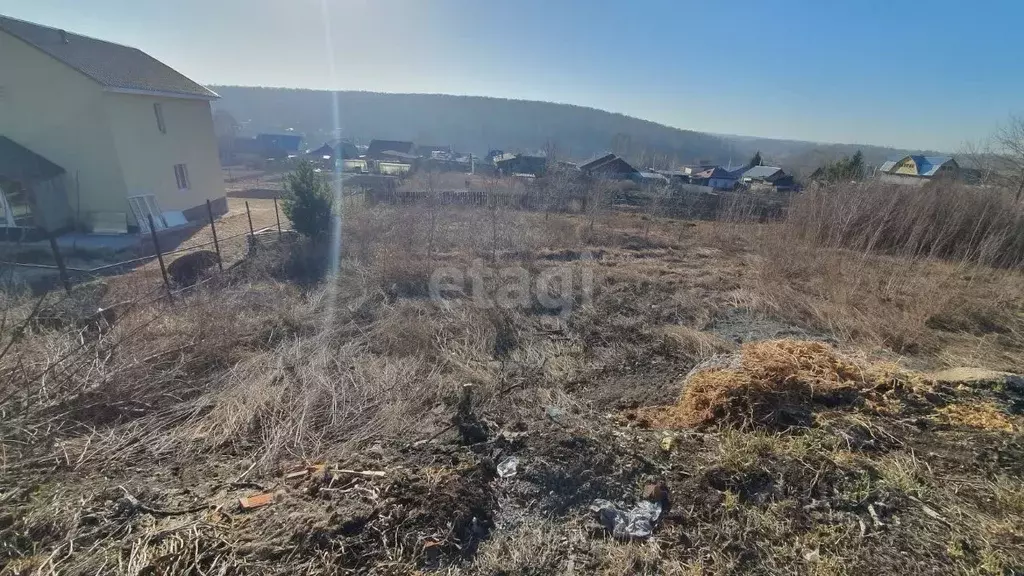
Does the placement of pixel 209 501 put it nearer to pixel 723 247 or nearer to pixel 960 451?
pixel 960 451

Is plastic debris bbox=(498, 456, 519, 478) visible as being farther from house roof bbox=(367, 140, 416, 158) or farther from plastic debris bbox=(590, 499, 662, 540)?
house roof bbox=(367, 140, 416, 158)

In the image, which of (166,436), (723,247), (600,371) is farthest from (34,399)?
(723,247)

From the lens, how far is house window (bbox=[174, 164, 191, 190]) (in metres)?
14.1

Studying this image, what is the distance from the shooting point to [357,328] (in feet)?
19.1

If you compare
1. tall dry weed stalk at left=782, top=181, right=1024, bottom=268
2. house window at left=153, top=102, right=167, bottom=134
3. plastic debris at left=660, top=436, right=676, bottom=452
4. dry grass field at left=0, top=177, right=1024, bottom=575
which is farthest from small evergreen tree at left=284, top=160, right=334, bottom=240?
tall dry weed stalk at left=782, top=181, right=1024, bottom=268

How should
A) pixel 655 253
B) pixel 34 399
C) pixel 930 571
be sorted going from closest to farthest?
pixel 930 571
pixel 34 399
pixel 655 253

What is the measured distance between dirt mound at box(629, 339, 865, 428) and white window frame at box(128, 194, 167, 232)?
50.6 ft

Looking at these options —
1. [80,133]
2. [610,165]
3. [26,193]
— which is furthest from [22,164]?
[610,165]

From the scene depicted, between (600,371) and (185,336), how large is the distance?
5.27 metres

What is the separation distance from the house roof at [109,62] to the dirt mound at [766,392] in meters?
16.7

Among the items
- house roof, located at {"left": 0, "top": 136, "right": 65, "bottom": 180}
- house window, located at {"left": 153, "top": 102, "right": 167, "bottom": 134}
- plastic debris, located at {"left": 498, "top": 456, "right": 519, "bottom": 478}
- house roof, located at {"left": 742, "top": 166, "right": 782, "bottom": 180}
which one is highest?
house window, located at {"left": 153, "top": 102, "right": 167, "bottom": 134}

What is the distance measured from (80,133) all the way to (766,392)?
18.1 metres

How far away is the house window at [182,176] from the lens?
46.4ft

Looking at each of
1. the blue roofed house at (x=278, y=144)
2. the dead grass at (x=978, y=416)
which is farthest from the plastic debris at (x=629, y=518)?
the blue roofed house at (x=278, y=144)
